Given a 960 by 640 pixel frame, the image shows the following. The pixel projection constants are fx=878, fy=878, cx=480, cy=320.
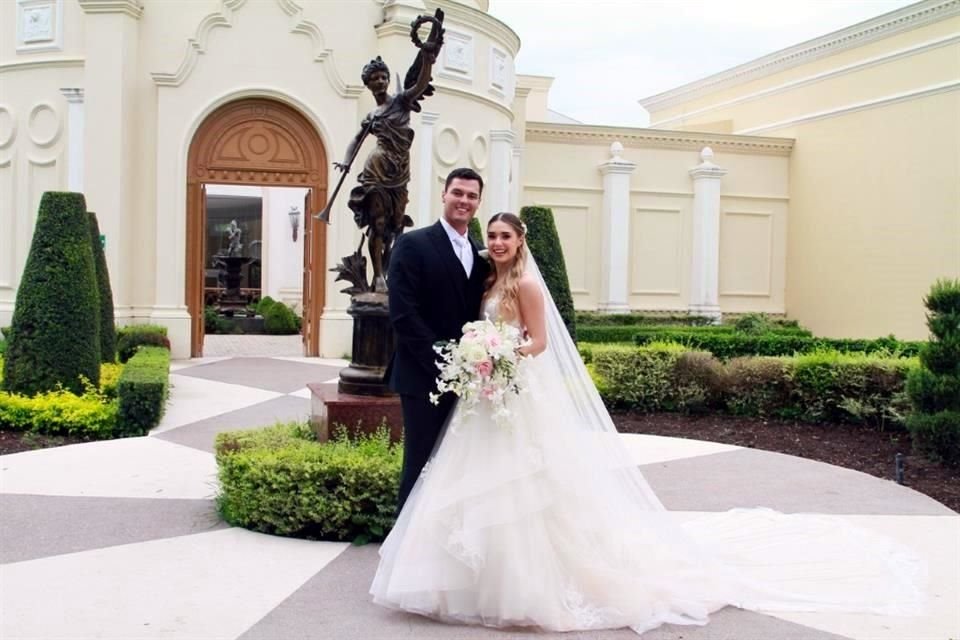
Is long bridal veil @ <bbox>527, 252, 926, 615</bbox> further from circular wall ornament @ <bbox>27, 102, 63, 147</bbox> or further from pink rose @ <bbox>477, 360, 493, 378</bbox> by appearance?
circular wall ornament @ <bbox>27, 102, 63, 147</bbox>

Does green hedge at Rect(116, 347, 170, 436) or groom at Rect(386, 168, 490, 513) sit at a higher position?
groom at Rect(386, 168, 490, 513)

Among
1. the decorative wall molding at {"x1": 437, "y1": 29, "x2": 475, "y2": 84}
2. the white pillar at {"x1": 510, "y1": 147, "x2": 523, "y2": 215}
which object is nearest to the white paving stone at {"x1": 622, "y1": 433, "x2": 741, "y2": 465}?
the decorative wall molding at {"x1": 437, "y1": 29, "x2": 475, "y2": 84}

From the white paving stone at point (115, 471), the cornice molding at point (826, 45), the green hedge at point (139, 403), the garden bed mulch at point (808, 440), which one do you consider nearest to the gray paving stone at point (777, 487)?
the garden bed mulch at point (808, 440)

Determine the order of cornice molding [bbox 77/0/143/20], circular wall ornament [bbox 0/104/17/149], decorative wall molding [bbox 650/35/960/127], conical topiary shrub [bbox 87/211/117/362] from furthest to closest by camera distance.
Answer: decorative wall molding [bbox 650/35/960/127] → circular wall ornament [bbox 0/104/17/149] → cornice molding [bbox 77/0/143/20] → conical topiary shrub [bbox 87/211/117/362]

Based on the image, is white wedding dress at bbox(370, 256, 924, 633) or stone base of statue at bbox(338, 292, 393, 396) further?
stone base of statue at bbox(338, 292, 393, 396)

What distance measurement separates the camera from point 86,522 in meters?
5.85

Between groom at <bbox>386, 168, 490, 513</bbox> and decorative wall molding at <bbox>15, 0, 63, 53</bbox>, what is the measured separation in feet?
45.9

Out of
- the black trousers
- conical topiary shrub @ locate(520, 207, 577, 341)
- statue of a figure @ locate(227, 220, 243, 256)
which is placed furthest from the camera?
statue of a figure @ locate(227, 220, 243, 256)

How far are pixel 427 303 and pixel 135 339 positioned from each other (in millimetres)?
10761

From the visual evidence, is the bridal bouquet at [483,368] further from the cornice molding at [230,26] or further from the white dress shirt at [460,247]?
the cornice molding at [230,26]

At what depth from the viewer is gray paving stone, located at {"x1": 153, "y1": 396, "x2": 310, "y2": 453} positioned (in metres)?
8.90

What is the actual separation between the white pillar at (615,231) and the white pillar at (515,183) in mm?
2362

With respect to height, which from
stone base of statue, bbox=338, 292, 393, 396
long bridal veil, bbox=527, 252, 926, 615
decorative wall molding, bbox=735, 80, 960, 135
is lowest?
long bridal veil, bbox=527, 252, 926, 615

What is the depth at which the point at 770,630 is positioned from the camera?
4.18 meters
